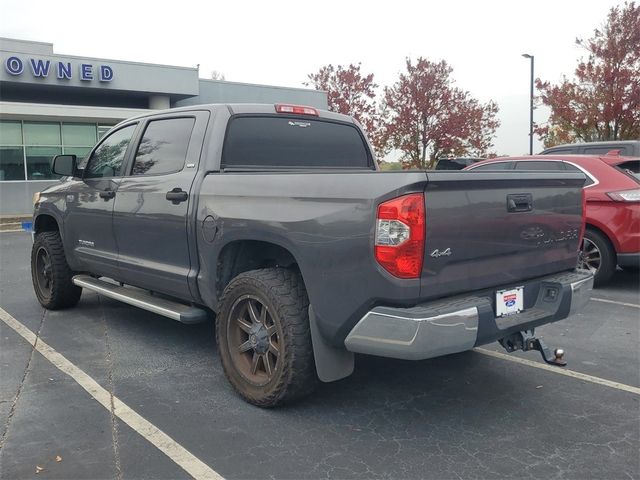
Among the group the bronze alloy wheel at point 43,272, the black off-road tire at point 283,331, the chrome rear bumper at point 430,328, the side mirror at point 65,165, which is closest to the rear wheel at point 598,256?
the chrome rear bumper at point 430,328

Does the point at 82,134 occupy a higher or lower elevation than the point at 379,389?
higher

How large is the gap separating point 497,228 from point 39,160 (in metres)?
22.5

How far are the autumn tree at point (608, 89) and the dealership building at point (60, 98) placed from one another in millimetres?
14012

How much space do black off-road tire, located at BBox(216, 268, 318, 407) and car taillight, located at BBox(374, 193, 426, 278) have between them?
0.74 meters

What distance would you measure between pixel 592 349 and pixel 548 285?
66.3 inches

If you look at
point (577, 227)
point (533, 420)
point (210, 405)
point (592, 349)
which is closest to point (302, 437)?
point (210, 405)

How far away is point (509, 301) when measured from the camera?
3471 mm

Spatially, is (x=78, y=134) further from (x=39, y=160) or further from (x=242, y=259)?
(x=242, y=259)

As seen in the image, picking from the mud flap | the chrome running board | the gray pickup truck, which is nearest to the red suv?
the gray pickup truck

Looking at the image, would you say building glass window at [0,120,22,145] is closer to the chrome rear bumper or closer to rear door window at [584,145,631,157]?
rear door window at [584,145,631,157]

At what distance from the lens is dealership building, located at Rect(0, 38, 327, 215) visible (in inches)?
858

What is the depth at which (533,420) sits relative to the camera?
3.59m

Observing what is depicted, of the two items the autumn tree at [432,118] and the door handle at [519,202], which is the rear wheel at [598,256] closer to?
the door handle at [519,202]

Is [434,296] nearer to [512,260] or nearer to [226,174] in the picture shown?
[512,260]
